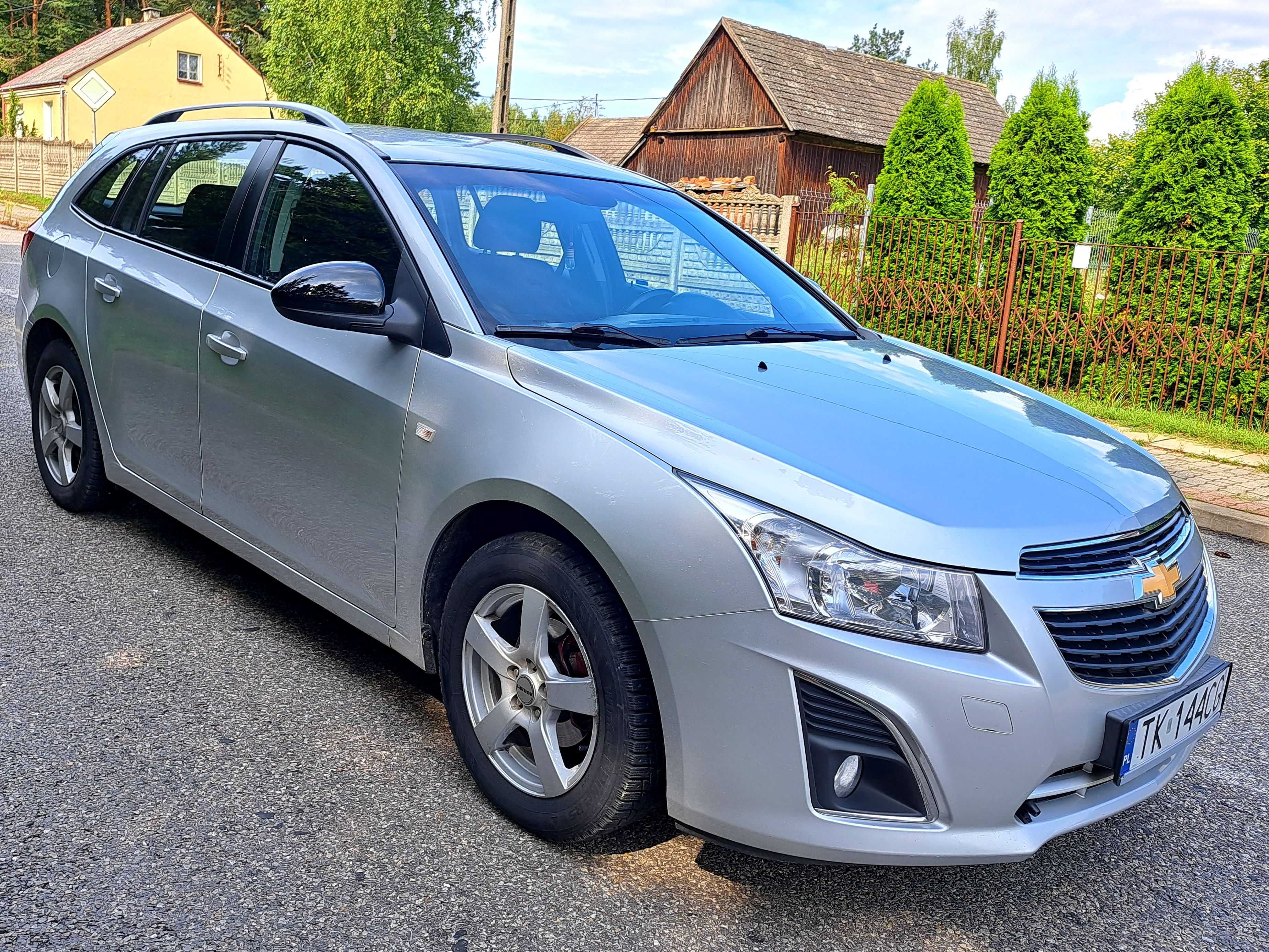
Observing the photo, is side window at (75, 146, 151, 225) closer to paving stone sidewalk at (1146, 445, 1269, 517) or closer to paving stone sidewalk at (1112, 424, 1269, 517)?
paving stone sidewalk at (1112, 424, 1269, 517)

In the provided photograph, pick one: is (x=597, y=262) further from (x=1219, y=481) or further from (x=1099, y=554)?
(x=1219, y=481)

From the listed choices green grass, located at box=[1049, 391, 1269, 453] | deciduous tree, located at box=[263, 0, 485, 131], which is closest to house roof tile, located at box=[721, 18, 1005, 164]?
deciduous tree, located at box=[263, 0, 485, 131]

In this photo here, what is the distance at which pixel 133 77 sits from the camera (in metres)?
52.2

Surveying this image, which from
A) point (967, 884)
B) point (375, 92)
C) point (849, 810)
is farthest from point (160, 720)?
point (375, 92)

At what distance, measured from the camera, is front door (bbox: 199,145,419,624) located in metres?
3.10

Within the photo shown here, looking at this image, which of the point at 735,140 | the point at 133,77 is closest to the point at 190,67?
the point at 133,77

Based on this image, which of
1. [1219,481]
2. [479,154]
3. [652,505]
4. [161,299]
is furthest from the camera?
[1219,481]

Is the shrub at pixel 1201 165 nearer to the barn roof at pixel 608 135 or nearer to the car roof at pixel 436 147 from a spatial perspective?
the car roof at pixel 436 147

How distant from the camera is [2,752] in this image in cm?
300

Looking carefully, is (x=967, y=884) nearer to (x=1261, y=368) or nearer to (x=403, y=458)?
(x=403, y=458)

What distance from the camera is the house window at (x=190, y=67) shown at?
54281 mm

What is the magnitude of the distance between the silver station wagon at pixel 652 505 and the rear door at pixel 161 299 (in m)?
0.02

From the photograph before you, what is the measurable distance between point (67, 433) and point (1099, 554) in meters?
4.29

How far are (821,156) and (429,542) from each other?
36.9m
